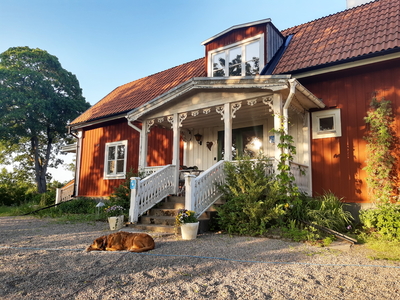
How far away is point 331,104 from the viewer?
7742mm

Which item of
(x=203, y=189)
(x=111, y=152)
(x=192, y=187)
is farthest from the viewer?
(x=111, y=152)

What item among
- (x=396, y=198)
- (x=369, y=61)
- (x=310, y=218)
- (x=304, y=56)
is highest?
(x=304, y=56)

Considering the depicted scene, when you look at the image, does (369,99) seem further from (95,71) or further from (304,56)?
(95,71)

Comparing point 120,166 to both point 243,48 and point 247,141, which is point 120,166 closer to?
point 247,141

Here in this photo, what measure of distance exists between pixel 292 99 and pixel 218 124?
10.8 feet

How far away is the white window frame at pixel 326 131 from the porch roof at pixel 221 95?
0.27m

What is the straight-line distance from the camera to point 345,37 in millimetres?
8219

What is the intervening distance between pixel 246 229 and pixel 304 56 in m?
5.31

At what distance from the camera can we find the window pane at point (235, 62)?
9.69 m

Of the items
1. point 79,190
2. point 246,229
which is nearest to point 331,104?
point 246,229

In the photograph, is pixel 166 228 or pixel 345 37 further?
pixel 345 37

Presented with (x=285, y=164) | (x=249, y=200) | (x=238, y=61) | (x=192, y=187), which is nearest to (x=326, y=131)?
(x=285, y=164)

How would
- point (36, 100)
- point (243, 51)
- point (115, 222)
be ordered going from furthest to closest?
point (36, 100), point (243, 51), point (115, 222)

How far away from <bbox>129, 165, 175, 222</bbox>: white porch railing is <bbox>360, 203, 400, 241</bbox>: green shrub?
4792 millimetres
